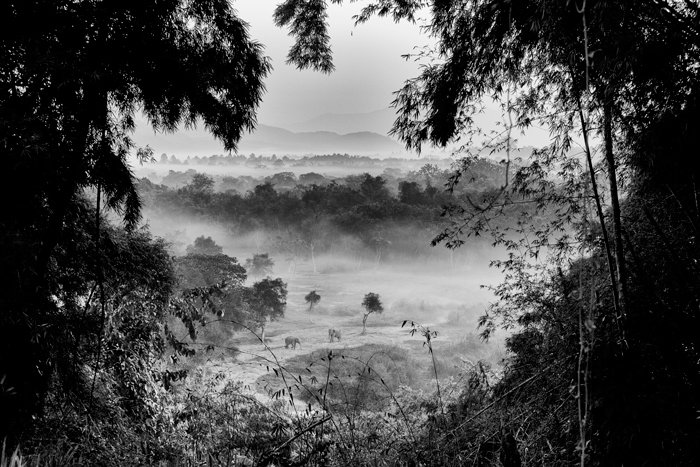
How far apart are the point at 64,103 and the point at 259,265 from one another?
32.3 meters

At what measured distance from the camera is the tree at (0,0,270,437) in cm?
219

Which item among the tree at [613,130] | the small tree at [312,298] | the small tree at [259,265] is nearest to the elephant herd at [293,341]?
the small tree at [312,298]

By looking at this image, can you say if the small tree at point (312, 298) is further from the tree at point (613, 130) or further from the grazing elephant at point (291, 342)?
the tree at point (613, 130)

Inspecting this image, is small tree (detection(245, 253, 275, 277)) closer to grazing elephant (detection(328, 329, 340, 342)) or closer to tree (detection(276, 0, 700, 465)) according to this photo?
grazing elephant (detection(328, 329, 340, 342))

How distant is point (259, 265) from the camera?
111ft

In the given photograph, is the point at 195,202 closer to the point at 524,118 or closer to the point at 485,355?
the point at 485,355

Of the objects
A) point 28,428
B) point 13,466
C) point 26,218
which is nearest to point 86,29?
point 26,218

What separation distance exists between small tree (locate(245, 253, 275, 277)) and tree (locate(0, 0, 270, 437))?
1212 inches

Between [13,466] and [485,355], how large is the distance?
79.6ft

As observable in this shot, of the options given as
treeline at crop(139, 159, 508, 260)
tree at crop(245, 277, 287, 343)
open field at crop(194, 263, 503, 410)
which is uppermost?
treeline at crop(139, 159, 508, 260)

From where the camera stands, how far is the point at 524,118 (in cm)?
377

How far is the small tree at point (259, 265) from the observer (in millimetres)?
33594

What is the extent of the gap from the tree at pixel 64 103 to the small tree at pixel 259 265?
101ft

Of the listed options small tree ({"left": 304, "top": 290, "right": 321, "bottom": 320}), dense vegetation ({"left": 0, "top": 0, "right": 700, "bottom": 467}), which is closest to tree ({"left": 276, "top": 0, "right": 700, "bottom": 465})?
dense vegetation ({"left": 0, "top": 0, "right": 700, "bottom": 467})
